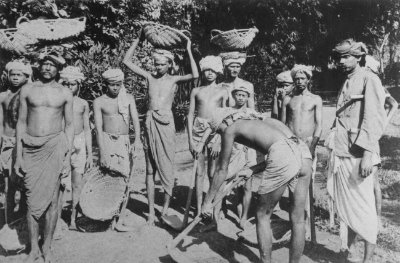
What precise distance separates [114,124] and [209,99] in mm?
1244

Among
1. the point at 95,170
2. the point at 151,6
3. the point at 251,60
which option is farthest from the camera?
the point at 251,60

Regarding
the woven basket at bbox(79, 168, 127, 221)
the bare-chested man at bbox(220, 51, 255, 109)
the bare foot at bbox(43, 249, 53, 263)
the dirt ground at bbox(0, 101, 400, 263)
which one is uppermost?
the bare-chested man at bbox(220, 51, 255, 109)

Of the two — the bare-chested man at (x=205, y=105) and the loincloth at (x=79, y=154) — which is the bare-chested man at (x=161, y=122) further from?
the loincloth at (x=79, y=154)

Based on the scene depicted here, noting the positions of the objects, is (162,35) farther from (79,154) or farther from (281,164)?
(281,164)

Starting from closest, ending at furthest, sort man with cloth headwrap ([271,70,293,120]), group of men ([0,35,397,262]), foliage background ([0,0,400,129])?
group of men ([0,35,397,262]) → man with cloth headwrap ([271,70,293,120]) → foliage background ([0,0,400,129])

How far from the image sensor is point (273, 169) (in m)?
3.46

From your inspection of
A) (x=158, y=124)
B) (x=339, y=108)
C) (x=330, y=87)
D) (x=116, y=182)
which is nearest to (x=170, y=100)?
(x=158, y=124)

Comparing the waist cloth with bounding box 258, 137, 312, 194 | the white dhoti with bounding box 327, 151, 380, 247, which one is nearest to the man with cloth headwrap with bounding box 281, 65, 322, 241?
the white dhoti with bounding box 327, 151, 380, 247

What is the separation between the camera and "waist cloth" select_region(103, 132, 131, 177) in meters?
4.95

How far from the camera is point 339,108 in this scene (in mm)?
4133

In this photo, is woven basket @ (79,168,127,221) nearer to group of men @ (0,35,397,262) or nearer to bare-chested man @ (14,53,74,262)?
group of men @ (0,35,397,262)

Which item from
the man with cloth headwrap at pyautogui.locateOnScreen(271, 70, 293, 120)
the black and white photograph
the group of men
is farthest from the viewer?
the man with cloth headwrap at pyautogui.locateOnScreen(271, 70, 293, 120)

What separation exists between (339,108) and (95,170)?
2990 millimetres

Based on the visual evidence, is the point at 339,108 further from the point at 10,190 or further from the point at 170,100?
the point at 10,190
